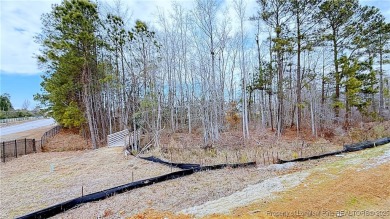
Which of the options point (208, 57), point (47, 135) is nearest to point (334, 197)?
point (208, 57)

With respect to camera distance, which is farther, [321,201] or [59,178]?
[59,178]

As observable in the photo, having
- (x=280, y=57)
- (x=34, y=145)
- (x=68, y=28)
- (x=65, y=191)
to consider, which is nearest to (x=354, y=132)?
(x=280, y=57)

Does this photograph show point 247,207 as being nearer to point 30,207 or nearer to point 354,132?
point 30,207

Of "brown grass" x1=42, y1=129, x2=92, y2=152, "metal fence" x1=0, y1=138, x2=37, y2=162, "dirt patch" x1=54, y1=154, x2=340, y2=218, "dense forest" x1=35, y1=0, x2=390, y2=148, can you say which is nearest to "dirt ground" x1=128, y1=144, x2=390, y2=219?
"dirt patch" x1=54, y1=154, x2=340, y2=218

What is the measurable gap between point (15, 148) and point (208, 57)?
12286 millimetres

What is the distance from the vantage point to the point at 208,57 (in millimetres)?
14211

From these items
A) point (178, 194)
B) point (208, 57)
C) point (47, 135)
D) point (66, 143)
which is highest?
point (208, 57)

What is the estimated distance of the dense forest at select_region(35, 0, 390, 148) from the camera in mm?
13203

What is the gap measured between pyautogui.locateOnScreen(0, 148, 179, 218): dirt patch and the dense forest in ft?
10.6

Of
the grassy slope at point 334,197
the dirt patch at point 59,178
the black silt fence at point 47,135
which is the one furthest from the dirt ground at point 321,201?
the black silt fence at point 47,135

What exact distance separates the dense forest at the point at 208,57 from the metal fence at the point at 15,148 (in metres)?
3.35

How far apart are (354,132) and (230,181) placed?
10560mm

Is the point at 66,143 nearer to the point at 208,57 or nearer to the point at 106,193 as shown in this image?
the point at 208,57

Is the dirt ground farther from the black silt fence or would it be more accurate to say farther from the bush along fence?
the black silt fence
